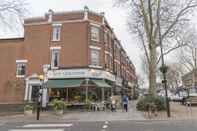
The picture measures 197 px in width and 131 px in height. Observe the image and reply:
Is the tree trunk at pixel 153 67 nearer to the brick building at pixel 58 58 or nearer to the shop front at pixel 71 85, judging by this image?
the shop front at pixel 71 85

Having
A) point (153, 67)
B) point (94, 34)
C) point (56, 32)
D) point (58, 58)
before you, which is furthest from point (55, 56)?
point (153, 67)

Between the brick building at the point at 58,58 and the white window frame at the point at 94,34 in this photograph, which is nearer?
the brick building at the point at 58,58

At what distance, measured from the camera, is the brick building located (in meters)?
32.0

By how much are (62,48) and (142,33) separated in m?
9.76

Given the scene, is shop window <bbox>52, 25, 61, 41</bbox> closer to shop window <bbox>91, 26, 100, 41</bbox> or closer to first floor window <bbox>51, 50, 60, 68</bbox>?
first floor window <bbox>51, 50, 60, 68</bbox>

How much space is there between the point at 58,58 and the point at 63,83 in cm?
373

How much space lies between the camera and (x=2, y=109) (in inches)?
1243

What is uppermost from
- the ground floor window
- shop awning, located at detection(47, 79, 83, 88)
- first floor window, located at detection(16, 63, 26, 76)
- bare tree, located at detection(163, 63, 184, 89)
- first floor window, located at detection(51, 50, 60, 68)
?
bare tree, located at detection(163, 63, 184, 89)

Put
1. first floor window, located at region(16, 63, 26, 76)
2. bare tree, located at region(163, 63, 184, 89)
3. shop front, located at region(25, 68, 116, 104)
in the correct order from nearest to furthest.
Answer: shop front, located at region(25, 68, 116, 104) → first floor window, located at region(16, 63, 26, 76) → bare tree, located at region(163, 63, 184, 89)

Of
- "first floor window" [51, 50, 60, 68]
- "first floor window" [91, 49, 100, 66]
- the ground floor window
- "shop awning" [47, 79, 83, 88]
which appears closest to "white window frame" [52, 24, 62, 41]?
"first floor window" [51, 50, 60, 68]

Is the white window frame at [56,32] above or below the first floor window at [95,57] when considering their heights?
above

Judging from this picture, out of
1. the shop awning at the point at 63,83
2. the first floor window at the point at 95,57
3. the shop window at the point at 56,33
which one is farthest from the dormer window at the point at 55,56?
the first floor window at the point at 95,57

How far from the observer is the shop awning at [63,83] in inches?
1198

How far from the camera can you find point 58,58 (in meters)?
33.2
